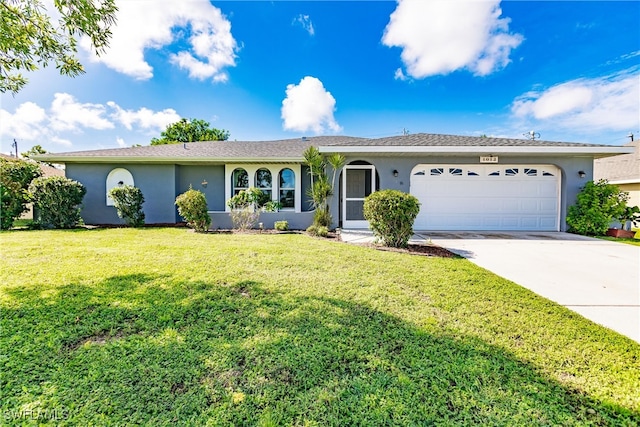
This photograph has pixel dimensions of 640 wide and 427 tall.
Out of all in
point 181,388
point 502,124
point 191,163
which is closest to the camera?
point 181,388

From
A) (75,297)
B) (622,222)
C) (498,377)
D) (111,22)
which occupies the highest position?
(111,22)

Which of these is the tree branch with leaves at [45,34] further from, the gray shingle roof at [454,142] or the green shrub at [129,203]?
the gray shingle roof at [454,142]

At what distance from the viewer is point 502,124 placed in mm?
18969

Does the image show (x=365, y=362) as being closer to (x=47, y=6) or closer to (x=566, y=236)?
(x=47, y=6)

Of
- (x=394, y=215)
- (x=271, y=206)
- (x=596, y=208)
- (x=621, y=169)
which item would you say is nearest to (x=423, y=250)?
(x=394, y=215)

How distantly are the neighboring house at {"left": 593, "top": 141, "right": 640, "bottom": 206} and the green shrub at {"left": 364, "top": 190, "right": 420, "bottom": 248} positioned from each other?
44.5 ft

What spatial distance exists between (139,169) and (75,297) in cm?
941

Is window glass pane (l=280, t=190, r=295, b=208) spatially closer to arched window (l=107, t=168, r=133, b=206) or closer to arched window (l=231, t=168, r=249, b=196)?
arched window (l=231, t=168, r=249, b=196)

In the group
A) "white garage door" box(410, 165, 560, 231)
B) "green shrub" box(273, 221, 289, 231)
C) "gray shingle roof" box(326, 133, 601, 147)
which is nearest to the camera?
"gray shingle roof" box(326, 133, 601, 147)

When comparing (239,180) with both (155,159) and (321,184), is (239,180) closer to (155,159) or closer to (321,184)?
(155,159)

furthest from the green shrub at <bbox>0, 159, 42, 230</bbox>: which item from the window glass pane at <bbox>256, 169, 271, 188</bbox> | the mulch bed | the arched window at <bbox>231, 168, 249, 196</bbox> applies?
the mulch bed

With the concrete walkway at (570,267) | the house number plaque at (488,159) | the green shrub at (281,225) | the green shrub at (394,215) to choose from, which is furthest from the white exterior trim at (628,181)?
the green shrub at (281,225)

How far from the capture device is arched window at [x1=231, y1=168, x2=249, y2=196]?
1151 centimetres

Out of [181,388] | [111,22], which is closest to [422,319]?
[181,388]
